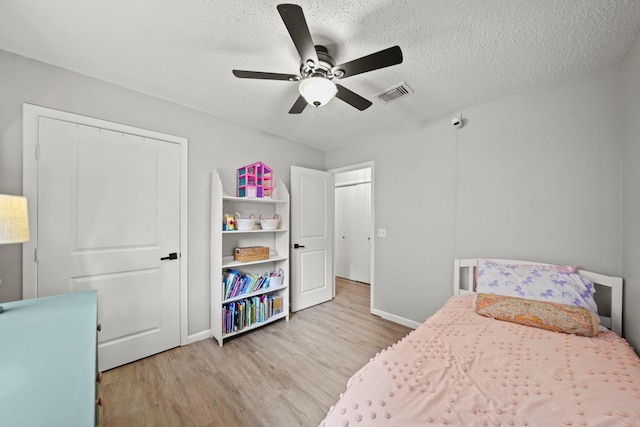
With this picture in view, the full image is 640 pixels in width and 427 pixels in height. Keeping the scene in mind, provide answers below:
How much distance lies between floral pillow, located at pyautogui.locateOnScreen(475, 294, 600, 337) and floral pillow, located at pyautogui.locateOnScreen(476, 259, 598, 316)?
107 mm

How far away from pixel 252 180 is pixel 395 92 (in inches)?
66.5

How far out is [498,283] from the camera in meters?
1.90

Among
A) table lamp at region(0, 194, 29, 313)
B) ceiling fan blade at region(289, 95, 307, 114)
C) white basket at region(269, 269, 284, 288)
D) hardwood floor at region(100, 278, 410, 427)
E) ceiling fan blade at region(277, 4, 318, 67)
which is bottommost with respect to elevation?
hardwood floor at region(100, 278, 410, 427)

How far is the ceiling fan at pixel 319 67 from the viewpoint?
47.4 inches

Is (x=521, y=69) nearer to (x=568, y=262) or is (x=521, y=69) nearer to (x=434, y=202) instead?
(x=434, y=202)

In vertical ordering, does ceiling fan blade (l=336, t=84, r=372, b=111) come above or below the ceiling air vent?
below

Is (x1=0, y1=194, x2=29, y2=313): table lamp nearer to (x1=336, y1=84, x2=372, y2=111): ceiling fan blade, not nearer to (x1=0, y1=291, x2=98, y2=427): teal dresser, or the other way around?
(x1=0, y1=291, x2=98, y2=427): teal dresser

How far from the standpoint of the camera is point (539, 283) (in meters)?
1.76

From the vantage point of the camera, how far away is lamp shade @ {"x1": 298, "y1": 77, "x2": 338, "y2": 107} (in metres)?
1.45

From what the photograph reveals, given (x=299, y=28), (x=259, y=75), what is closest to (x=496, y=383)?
(x=299, y=28)

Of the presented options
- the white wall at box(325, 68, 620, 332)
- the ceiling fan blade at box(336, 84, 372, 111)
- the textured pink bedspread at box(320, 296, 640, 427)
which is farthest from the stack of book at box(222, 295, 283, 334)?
the ceiling fan blade at box(336, 84, 372, 111)

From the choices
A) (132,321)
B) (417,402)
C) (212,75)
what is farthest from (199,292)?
(417,402)

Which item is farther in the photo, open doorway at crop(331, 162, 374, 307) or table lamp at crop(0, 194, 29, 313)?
open doorway at crop(331, 162, 374, 307)

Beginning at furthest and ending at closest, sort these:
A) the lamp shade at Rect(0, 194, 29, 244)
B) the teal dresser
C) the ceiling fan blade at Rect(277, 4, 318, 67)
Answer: the lamp shade at Rect(0, 194, 29, 244)
the ceiling fan blade at Rect(277, 4, 318, 67)
the teal dresser
